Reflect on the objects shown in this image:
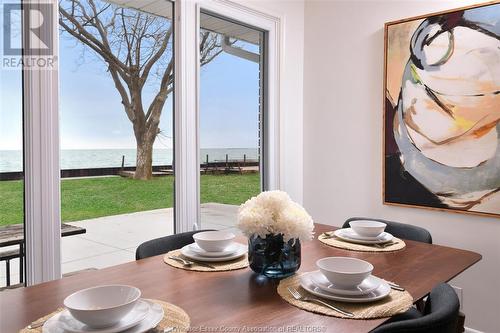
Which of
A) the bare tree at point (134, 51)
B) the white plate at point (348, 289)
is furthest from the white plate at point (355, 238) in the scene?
the bare tree at point (134, 51)

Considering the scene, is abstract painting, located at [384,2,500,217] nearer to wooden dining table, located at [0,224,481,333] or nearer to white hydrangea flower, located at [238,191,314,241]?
wooden dining table, located at [0,224,481,333]

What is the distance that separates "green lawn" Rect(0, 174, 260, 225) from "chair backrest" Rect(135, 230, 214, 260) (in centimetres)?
55

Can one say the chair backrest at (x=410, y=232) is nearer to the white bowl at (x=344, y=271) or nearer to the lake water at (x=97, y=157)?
the white bowl at (x=344, y=271)

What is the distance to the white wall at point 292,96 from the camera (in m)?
3.23

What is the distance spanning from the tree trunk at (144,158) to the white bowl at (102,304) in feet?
4.79

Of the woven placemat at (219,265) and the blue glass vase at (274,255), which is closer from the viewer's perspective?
the blue glass vase at (274,255)

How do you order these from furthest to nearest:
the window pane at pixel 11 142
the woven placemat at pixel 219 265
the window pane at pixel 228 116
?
the window pane at pixel 228 116
the window pane at pixel 11 142
the woven placemat at pixel 219 265

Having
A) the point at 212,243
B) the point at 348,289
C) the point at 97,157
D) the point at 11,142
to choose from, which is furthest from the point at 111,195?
the point at 348,289

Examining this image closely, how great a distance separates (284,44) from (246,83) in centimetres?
46

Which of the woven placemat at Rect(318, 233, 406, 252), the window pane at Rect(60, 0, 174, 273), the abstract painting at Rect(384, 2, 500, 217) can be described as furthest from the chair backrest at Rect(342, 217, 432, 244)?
the window pane at Rect(60, 0, 174, 273)

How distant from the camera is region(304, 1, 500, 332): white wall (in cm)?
249

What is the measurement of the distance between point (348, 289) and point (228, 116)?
197 cm

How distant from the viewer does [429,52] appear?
257 centimetres

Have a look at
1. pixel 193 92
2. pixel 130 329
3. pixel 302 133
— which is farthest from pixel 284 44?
pixel 130 329
